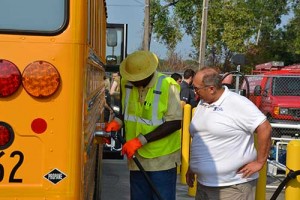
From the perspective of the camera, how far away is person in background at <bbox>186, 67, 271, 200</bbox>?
158 inches

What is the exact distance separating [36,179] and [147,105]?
183 cm

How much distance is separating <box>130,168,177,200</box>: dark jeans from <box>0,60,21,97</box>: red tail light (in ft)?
6.85

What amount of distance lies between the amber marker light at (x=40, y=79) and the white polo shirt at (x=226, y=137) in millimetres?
1719

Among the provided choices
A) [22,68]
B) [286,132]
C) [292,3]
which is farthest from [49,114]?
[292,3]

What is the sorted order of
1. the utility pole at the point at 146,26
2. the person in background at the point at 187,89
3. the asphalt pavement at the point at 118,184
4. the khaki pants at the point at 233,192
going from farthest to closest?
the utility pole at the point at 146,26 → the person in background at the point at 187,89 → the asphalt pavement at the point at 118,184 → the khaki pants at the point at 233,192

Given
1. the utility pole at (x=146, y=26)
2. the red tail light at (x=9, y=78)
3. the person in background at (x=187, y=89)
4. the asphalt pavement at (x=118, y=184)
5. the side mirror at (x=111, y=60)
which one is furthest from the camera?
the utility pole at (x=146, y=26)

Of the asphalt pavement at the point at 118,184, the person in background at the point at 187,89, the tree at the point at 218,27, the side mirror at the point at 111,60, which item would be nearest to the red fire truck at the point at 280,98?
the person in background at the point at 187,89

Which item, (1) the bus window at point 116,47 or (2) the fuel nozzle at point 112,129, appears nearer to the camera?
(2) the fuel nozzle at point 112,129

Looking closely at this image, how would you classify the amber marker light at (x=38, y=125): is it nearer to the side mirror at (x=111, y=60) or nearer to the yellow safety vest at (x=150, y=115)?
the yellow safety vest at (x=150, y=115)

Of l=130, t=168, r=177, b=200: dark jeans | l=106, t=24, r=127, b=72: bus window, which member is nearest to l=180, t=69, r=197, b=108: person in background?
l=106, t=24, r=127, b=72: bus window

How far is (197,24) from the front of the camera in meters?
38.5

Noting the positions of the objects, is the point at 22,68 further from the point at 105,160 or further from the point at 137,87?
the point at 105,160

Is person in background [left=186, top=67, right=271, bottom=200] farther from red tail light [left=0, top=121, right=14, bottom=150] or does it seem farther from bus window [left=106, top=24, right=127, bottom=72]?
bus window [left=106, top=24, right=127, bottom=72]

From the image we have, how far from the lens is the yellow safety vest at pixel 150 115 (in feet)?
14.5
